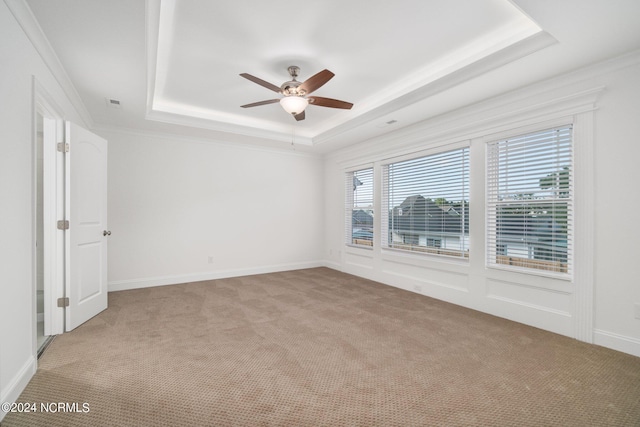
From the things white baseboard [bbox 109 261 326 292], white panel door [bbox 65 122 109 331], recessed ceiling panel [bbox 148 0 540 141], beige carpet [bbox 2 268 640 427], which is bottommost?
beige carpet [bbox 2 268 640 427]

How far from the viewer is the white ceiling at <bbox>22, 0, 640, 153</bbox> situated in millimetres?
2117

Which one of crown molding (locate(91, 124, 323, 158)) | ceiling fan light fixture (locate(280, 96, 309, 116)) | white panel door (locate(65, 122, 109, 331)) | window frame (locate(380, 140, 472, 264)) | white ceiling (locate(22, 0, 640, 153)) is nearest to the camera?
white ceiling (locate(22, 0, 640, 153))

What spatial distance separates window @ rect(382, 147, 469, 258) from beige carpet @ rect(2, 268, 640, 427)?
1.06 meters

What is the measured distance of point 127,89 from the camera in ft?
10.6

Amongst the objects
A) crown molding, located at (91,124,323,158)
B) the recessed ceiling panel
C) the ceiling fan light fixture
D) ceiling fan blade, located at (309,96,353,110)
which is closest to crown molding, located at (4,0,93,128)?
the recessed ceiling panel

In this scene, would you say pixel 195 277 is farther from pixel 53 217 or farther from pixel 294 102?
pixel 294 102

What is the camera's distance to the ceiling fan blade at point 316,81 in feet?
8.55

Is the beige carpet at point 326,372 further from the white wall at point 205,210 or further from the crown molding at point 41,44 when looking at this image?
the crown molding at point 41,44

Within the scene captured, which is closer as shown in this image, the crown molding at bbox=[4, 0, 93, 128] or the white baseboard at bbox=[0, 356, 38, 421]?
the white baseboard at bbox=[0, 356, 38, 421]

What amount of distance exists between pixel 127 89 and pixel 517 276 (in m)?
4.89

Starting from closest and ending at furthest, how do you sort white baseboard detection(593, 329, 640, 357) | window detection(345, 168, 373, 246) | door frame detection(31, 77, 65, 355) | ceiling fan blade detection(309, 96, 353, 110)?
1. white baseboard detection(593, 329, 640, 357)
2. door frame detection(31, 77, 65, 355)
3. ceiling fan blade detection(309, 96, 353, 110)
4. window detection(345, 168, 373, 246)

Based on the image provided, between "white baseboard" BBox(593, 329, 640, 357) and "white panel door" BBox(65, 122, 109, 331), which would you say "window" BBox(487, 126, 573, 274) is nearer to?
"white baseboard" BBox(593, 329, 640, 357)

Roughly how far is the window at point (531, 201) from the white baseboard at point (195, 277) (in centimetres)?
382

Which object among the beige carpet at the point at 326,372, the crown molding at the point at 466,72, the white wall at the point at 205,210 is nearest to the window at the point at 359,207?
the white wall at the point at 205,210
